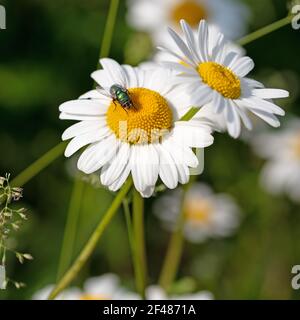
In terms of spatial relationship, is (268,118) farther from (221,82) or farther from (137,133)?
(137,133)

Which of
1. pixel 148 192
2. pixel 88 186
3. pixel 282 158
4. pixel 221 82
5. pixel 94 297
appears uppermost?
pixel 282 158

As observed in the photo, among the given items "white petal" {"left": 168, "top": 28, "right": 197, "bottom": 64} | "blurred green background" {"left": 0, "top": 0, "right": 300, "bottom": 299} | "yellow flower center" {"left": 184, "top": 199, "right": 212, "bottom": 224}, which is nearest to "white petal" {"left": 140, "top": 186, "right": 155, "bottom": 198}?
"white petal" {"left": 168, "top": 28, "right": 197, "bottom": 64}

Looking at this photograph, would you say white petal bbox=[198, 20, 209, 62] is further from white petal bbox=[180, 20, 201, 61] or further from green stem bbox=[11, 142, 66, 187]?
green stem bbox=[11, 142, 66, 187]

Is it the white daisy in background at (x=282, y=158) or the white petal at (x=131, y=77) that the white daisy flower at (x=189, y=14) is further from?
the white petal at (x=131, y=77)

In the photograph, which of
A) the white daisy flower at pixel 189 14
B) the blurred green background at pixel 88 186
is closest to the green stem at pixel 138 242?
the blurred green background at pixel 88 186

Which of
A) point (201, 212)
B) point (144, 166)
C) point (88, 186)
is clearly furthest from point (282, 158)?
point (144, 166)

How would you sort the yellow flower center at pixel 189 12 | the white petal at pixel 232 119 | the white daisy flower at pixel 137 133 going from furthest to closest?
1. the yellow flower center at pixel 189 12
2. the white daisy flower at pixel 137 133
3. the white petal at pixel 232 119

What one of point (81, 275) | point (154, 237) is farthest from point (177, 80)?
point (154, 237)
